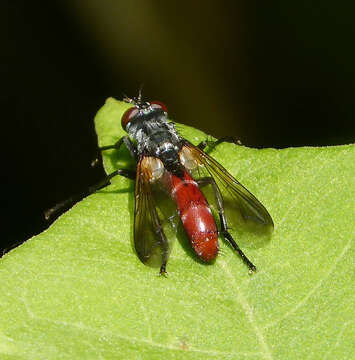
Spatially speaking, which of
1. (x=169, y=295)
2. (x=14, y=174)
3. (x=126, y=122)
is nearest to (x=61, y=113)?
(x=14, y=174)

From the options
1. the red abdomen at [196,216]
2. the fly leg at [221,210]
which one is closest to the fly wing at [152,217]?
the red abdomen at [196,216]

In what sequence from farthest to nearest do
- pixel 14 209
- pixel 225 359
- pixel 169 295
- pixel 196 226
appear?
pixel 14 209 → pixel 196 226 → pixel 169 295 → pixel 225 359

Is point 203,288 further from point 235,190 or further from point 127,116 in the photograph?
point 127,116

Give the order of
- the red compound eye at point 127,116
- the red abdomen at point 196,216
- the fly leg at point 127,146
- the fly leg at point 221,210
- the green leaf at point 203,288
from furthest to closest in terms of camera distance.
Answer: the red compound eye at point 127,116 < the fly leg at point 127,146 < the fly leg at point 221,210 < the red abdomen at point 196,216 < the green leaf at point 203,288

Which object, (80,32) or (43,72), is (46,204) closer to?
(43,72)

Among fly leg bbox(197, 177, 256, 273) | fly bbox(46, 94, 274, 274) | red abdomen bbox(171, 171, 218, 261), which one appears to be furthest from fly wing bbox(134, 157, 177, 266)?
fly leg bbox(197, 177, 256, 273)

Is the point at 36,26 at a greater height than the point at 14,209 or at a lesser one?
greater

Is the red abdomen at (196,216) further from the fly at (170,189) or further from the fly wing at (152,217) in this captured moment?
the fly wing at (152,217)
